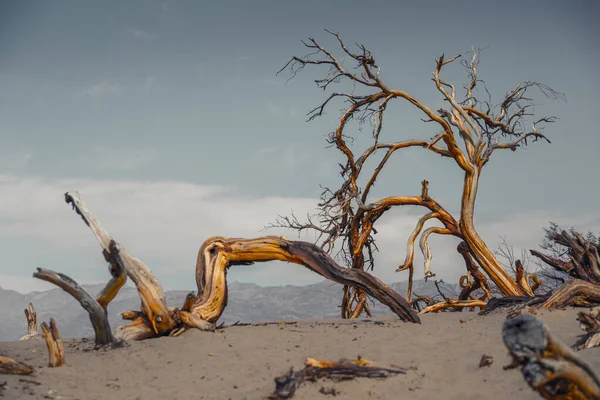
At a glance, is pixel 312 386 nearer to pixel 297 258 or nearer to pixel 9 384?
pixel 9 384

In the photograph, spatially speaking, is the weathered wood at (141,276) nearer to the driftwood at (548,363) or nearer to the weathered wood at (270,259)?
the weathered wood at (270,259)

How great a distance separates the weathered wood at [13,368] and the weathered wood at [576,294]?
762 centimetres

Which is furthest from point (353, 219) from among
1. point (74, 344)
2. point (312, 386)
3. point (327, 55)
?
point (312, 386)

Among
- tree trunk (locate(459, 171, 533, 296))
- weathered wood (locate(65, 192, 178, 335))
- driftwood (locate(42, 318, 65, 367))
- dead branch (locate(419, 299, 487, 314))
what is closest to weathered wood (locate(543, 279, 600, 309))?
tree trunk (locate(459, 171, 533, 296))

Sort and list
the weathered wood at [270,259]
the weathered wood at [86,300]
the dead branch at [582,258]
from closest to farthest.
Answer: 1. the weathered wood at [86,300]
2. the weathered wood at [270,259]
3. the dead branch at [582,258]

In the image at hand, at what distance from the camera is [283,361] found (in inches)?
280

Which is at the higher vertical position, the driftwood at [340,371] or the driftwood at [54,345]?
the driftwood at [54,345]

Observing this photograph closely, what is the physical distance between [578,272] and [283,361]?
6.18 metres

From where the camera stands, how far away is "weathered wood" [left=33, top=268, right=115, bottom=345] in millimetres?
7742

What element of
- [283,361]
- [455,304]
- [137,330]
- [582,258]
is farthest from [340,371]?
[455,304]

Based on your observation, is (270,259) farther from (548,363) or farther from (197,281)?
(548,363)

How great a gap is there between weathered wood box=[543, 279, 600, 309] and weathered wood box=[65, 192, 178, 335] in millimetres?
6083

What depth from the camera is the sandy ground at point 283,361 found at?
5.98 m

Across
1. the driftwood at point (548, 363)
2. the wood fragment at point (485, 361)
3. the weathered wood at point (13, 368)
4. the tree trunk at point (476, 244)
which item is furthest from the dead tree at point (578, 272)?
the weathered wood at point (13, 368)
